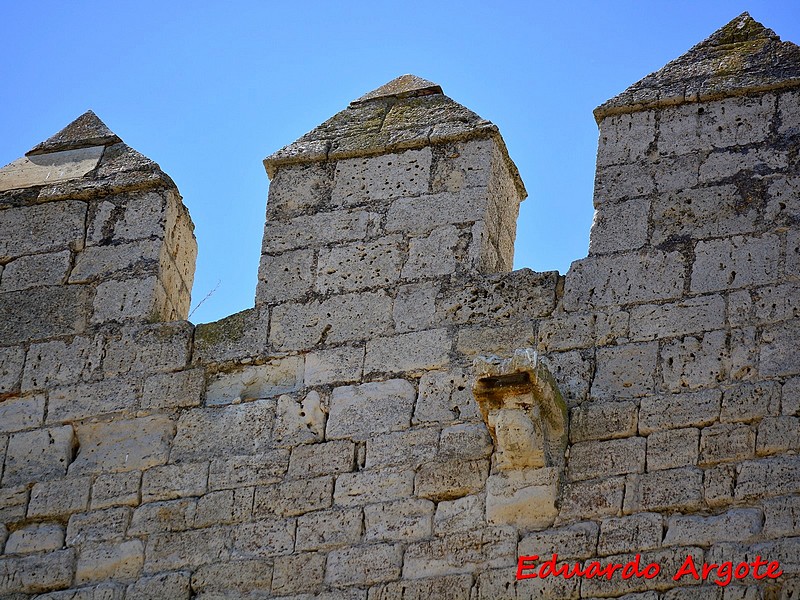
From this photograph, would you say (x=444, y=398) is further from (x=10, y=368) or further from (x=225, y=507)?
(x=10, y=368)

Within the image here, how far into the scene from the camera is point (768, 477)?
694cm

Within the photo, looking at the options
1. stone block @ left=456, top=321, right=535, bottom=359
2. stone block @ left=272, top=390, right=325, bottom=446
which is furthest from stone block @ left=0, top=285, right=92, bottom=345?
stone block @ left=456, top=321, right=535, bottom=359

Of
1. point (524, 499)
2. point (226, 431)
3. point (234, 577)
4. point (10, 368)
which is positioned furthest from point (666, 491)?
point (10, 368)

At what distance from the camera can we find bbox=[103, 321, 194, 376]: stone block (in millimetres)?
8312

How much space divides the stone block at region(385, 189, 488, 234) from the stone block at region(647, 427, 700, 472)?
1470mm

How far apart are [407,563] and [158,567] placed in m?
1.11

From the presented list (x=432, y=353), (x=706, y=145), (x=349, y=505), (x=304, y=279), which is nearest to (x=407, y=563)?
(x=349, y=505)

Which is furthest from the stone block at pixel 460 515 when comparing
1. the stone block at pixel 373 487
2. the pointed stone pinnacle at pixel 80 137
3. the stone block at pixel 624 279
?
the pointed stone pinnacle at pixel 80 137

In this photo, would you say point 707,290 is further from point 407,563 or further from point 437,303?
point 407,563

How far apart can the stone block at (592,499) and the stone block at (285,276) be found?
1.73 metres

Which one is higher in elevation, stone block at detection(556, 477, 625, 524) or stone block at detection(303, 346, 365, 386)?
stone block at detection(303, 346, 365, 386)

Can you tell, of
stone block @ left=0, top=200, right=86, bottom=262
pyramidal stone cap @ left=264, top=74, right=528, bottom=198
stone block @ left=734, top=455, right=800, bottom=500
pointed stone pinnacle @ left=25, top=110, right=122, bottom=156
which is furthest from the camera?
pointed stone pinnacle @ left=25, top=110, right=122, bottom=156

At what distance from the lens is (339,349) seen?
26.4 feet

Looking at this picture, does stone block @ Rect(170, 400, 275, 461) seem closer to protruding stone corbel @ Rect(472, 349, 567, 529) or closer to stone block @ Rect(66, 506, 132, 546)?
stone block @ Rect(66, 506, 132, 546)
